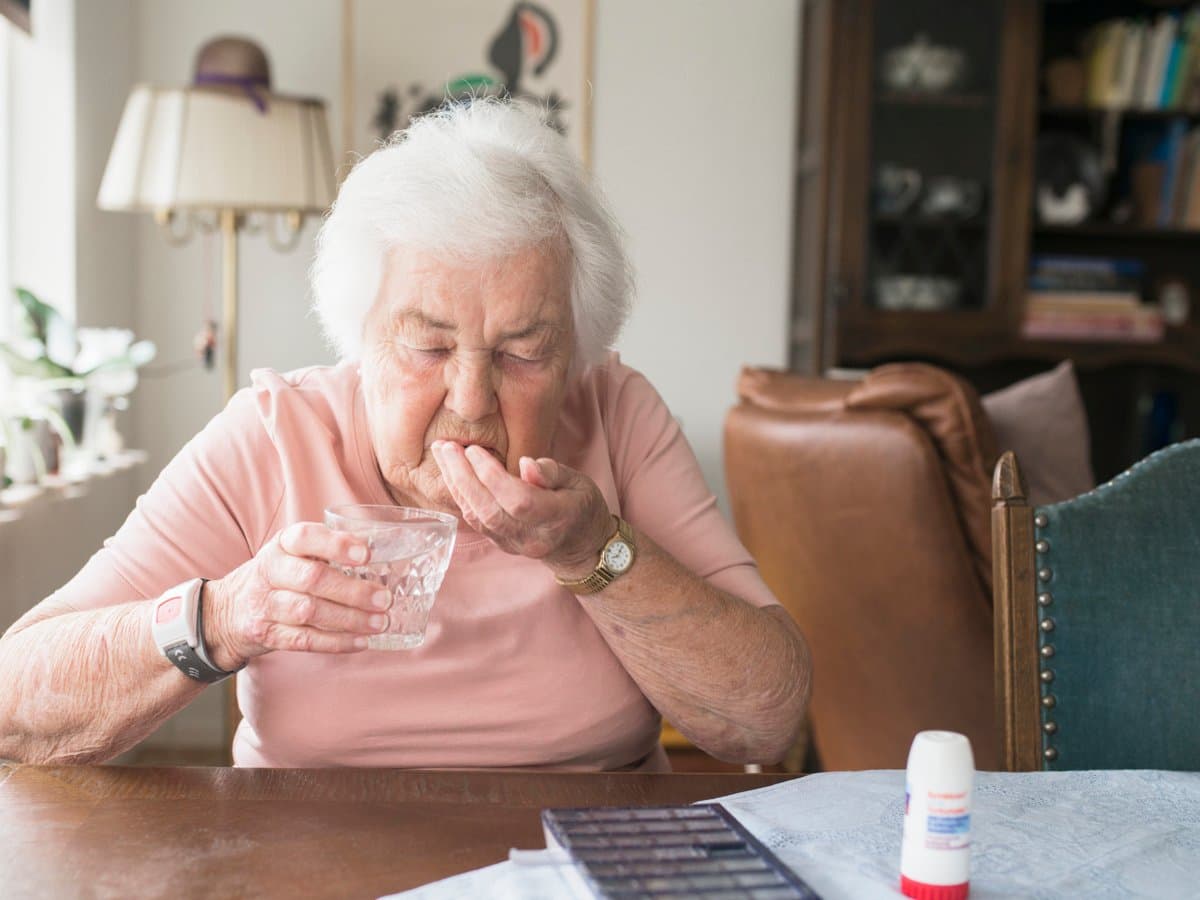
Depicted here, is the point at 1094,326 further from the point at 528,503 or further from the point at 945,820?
the point at 945,820

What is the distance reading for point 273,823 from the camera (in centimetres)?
102

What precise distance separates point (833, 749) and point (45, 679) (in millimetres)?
1910

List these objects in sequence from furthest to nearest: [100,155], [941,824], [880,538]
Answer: [100,155] < [880,538] < [941,824]

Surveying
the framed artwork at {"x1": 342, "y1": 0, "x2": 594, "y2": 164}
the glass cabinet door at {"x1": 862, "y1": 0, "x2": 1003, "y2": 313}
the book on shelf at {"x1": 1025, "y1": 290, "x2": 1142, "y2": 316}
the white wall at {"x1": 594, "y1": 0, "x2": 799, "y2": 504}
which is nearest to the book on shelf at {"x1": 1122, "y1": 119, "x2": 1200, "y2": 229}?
the book on shelf at {"x1": 1025, "y1": 290, "x2": 1142, "y2": 316}

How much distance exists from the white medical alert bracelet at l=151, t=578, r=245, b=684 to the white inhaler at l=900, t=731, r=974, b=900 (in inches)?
25.6

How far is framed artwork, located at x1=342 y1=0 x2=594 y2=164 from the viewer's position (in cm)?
392

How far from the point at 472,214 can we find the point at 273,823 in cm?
64

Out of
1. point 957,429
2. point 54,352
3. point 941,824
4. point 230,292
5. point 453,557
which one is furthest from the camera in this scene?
point 230,292

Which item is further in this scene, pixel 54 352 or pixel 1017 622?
pixel 54 352

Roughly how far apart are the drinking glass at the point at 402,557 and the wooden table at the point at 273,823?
13 centimetres

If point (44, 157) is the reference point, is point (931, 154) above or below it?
above

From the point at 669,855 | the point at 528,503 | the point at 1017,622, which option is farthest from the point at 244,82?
the point at 669,855

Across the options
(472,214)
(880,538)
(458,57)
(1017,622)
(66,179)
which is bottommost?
(880,538)

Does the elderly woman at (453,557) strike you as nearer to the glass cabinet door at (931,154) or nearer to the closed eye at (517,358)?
the closed eye at (517,358)
